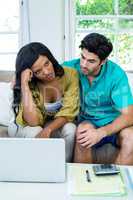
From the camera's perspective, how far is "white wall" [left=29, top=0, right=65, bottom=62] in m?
3.57

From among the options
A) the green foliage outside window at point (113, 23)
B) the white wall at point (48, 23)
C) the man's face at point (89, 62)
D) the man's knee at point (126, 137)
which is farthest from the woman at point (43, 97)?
the green foliage outside window at point (113, 23)

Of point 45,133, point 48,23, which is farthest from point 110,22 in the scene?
point 45,133

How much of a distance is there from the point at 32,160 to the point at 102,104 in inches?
29.7

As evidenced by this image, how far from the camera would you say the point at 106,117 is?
77.8 inches

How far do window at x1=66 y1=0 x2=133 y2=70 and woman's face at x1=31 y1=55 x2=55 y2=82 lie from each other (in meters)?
1.85

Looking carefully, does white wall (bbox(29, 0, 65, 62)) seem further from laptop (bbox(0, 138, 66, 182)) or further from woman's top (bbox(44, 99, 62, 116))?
→ laptop (bbox(0, 138, 66, 182))

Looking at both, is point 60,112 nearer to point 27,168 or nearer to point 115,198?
point 27,168

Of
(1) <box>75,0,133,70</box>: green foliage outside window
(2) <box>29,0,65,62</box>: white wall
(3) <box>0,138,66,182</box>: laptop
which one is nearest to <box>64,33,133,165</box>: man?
(3) <box>0,138,66,182</box>: laptop

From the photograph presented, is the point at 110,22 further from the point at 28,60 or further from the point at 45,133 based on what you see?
the point at 45,133

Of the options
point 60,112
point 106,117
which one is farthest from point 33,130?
point 106,117

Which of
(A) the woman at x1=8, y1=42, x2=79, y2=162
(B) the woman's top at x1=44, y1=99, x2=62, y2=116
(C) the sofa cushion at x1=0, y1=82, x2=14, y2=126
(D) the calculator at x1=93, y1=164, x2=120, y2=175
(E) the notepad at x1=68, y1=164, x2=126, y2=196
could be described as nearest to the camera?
(E) the notepad at x1=68, y1=164, x2=126, y2=196

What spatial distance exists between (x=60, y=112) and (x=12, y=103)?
29cm

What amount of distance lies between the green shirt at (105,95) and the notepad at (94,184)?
0.57 metres

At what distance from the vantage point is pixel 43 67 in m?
1.82
